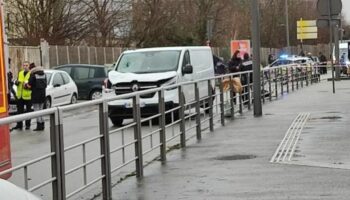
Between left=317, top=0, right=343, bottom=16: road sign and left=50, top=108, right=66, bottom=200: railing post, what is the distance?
1714 cm

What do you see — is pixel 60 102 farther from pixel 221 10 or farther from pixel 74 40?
pixel 221 10

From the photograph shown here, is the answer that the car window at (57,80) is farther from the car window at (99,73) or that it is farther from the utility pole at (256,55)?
the utility pole at (256,55)

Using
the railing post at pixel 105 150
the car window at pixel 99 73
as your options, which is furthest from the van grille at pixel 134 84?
the car window at pixel 99 73

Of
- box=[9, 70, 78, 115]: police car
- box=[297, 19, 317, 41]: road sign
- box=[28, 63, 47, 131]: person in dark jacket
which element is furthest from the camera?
box=[297, 19, 317, 41]: road sign

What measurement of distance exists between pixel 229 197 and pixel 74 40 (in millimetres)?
36922

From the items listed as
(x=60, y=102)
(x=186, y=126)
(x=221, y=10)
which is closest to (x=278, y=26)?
(x=221, y=10)

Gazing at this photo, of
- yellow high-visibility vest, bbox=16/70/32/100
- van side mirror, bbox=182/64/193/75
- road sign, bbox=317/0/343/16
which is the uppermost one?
road sign, bbox=317/0/343/16

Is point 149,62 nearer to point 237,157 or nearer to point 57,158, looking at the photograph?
point 237,157

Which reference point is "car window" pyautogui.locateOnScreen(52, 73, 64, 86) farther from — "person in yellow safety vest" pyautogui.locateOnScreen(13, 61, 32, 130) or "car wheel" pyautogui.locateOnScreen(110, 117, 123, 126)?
"car wheel" pyautogui.locateOnScreen(110, 117, 123, 126)

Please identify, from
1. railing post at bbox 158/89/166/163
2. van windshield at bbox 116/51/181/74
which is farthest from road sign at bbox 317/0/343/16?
railing post at bbox 158/89/166/163

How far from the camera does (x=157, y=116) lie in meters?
10.6

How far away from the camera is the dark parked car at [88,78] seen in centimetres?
2933

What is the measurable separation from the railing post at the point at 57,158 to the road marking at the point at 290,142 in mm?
4140

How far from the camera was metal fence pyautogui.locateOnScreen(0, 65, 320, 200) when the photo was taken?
661cm
